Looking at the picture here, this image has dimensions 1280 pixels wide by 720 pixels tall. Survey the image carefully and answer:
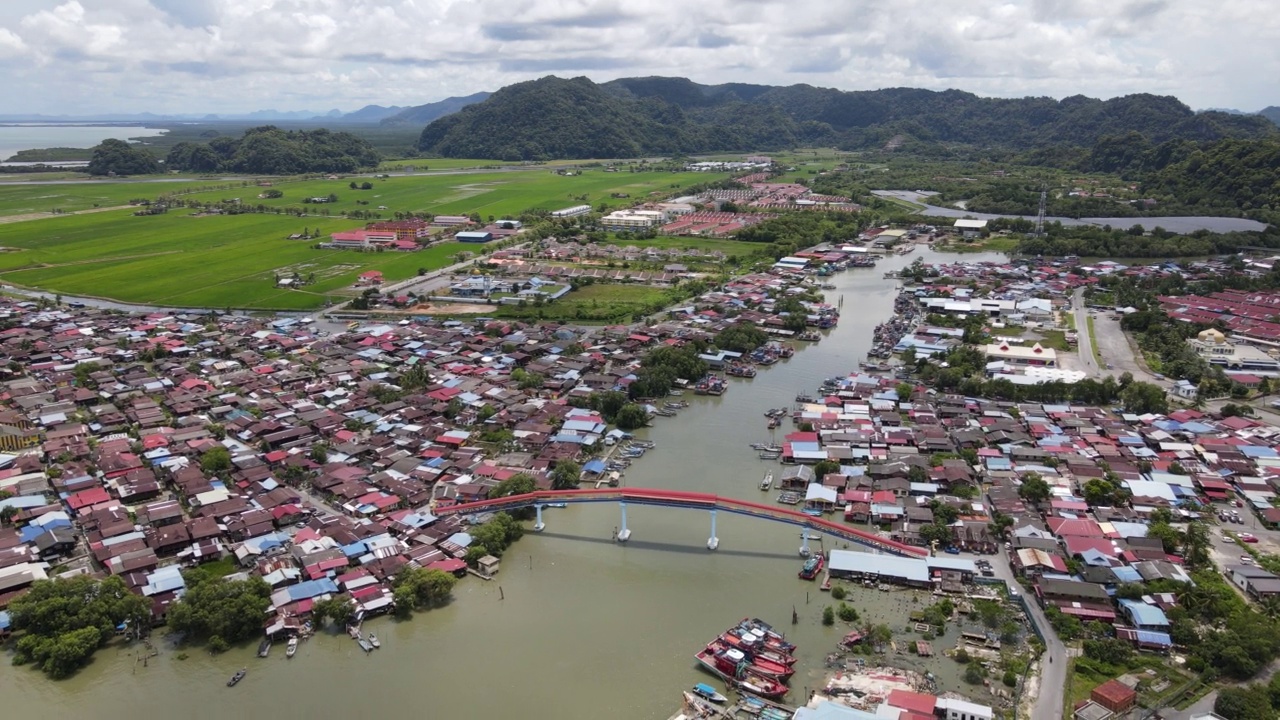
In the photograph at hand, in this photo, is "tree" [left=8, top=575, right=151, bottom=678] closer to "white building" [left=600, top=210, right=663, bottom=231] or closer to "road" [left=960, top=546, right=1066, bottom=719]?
"road" [left=960, top=546, right=1066, bottom=719]

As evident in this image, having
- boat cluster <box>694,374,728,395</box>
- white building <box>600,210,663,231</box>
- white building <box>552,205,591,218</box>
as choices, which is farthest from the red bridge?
white building <box>552,205,591,218</box>

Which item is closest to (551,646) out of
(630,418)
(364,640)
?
(364,640)

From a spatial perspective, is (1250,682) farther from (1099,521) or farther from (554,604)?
(554,604)

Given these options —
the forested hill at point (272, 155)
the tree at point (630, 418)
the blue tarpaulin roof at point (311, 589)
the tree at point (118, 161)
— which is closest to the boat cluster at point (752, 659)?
the blue tarpaulin roof at point (311, 589)

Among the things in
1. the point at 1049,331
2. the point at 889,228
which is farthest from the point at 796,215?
the point at 1049,331

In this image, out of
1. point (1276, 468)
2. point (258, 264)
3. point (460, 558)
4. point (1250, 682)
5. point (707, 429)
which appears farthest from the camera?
point (258, 264)

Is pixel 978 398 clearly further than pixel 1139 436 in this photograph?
Yes

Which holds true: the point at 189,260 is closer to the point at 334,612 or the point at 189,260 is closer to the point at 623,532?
the point at 334,612
